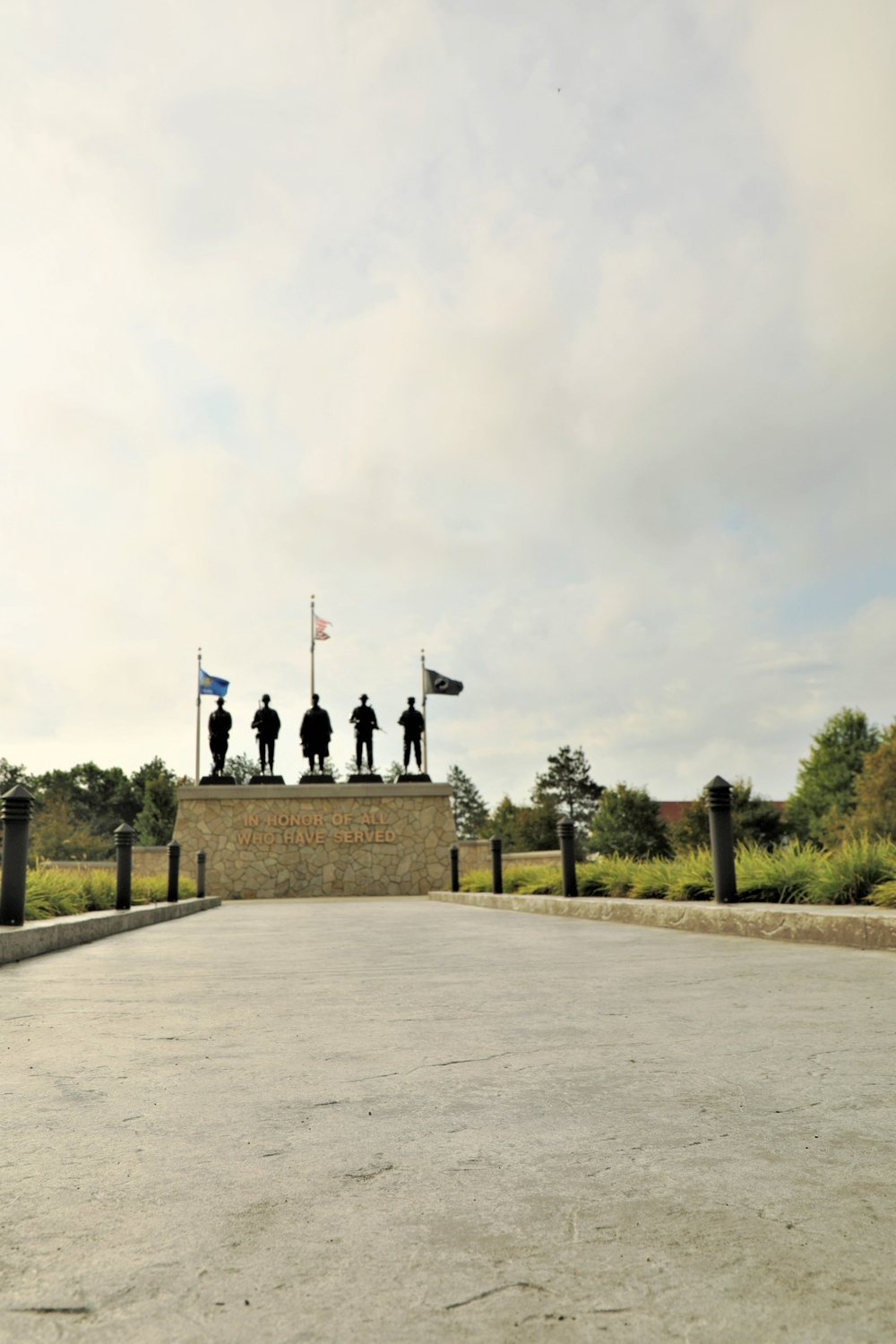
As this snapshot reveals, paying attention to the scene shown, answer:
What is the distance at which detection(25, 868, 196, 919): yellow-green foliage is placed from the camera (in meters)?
9.89

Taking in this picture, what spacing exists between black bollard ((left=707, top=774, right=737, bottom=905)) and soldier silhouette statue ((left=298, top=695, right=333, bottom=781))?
2401 centimetres

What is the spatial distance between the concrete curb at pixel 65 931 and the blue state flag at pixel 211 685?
65.5 ft

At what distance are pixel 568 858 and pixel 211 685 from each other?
22075 millimetres

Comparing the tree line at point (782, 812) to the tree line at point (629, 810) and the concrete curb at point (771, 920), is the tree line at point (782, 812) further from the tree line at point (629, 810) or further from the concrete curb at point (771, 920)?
the concrete curb at point (771, 920)

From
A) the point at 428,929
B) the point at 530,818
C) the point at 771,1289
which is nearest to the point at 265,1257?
the point at 771,1289

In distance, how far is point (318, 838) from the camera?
31.1 m

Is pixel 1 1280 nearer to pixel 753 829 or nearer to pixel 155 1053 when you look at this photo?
pixel 155 1053

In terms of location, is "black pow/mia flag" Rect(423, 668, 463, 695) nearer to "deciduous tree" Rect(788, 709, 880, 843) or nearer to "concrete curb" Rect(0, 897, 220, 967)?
"concrete curb" Rect(0, 897, 220, 967)

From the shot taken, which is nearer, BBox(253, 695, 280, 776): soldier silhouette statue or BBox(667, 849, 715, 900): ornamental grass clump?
BBox(667, 849, 715, 900): ornamental grass clump

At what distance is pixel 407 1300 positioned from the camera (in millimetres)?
1438

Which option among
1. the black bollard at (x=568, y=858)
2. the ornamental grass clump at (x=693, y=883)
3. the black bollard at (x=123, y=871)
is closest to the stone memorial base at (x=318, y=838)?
the black bollard at (x=568, y=858)

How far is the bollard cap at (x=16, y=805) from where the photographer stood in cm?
808

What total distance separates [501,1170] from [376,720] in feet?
99.5

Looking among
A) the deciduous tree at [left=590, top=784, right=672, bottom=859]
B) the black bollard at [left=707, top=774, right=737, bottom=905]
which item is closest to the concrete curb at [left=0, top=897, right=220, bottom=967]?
the black bollard at [left=707, top=774, right=737, bottom=905]
